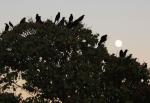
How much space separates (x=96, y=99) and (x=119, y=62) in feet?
16.9

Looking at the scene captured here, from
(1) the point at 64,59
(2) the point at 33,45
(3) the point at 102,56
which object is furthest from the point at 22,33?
(3) the point at 102,56

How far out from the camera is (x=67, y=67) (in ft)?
156

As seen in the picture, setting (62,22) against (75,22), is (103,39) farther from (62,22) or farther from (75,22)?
(62,22)

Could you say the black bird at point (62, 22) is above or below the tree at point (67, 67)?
above

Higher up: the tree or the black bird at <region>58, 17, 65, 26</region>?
the black bird at <region>58, 17, 65, 26</region>

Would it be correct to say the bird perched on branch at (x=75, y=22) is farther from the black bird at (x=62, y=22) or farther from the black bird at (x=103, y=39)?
the black bird at (x=103, y=39)

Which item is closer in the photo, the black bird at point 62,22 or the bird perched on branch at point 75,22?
the black bird at point 62,22

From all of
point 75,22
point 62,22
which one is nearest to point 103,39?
point 75,22

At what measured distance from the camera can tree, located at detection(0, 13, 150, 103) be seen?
4800 cm

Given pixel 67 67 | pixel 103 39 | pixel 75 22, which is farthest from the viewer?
pixel 103 39

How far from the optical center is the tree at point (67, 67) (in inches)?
1890

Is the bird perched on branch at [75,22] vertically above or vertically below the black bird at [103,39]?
above

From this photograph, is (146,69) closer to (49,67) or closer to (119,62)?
(119,62)

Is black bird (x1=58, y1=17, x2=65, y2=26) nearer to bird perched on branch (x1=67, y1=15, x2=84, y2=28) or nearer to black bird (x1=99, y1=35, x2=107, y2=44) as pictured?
bird perched on branch (x1=67, y1=15, x2=84, y2=28)
